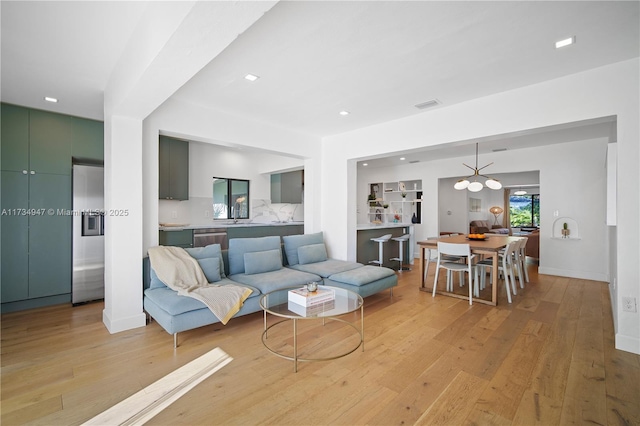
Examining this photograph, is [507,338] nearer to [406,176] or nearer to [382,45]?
[382,45]

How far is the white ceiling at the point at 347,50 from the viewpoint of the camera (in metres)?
2.04

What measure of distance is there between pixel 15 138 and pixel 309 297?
13.7 ft

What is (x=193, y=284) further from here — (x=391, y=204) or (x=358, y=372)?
(x=391, y=204)

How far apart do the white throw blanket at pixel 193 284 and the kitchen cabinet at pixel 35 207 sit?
173 centimetres

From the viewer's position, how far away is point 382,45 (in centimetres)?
244

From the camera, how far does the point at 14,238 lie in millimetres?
3713

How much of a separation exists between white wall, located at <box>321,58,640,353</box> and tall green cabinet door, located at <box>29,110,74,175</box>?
3.94 m

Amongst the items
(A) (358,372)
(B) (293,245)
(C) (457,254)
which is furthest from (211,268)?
(C) (457,254)

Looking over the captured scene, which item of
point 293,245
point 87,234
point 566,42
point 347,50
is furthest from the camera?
point 293,245

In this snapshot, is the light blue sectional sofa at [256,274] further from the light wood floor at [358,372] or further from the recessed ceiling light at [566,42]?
the recessed ceiling light at [566,42]

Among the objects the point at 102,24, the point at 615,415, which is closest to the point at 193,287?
the point at 102,24

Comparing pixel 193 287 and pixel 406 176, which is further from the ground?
pixel 406 176

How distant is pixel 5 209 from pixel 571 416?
19.2ft

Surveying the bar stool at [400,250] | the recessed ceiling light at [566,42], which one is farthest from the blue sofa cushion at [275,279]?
the recessed ceiling light at [566,42]
